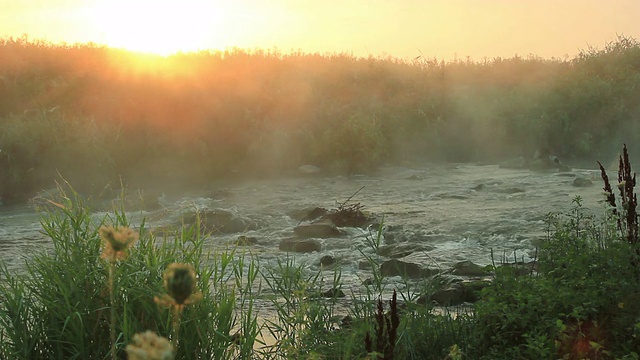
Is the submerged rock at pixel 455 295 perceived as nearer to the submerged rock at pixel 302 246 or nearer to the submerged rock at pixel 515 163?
the submerged rock at pixel 302 246

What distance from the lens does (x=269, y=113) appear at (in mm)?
20734

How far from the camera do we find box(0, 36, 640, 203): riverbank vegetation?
17.5 meters

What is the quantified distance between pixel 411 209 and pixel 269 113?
737cm

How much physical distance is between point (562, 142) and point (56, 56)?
14.2 m

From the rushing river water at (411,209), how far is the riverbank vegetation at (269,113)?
1.18m

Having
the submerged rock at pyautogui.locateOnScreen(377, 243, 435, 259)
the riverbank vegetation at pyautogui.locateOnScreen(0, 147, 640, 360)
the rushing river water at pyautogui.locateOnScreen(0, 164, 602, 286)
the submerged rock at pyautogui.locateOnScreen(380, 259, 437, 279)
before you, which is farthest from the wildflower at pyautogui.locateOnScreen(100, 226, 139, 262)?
the submerged rock at pyautogui.locateOnScreen(377, 243, 435, 259)

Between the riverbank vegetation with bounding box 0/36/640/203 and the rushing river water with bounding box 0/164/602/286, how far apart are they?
1.18 m

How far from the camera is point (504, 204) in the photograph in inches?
561

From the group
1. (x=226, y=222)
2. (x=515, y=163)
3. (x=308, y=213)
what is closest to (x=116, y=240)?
(x=226, y=222)

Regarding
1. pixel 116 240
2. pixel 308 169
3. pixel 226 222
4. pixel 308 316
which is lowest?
pixel 226 222

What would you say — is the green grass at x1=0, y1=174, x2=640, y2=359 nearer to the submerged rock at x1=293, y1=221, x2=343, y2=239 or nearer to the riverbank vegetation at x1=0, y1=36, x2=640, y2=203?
the submerged rock at x1=293, y1=221, x2=343, y2=239

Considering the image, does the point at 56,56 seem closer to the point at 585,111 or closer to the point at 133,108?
the point at 133,108

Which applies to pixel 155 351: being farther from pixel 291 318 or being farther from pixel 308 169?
pixel 308 169

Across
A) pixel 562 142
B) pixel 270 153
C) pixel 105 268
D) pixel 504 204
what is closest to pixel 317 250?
pixel 504 204
